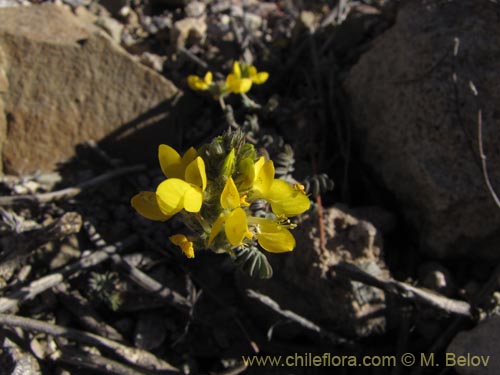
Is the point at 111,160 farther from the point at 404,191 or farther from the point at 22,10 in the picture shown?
the point at 404,191

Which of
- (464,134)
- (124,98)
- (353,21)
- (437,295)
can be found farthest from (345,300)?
(353,21)

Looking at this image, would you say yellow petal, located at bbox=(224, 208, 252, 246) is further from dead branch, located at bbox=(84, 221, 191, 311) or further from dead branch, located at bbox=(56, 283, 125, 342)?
dead branch, located at bbox=(56, 283, 125, 342)

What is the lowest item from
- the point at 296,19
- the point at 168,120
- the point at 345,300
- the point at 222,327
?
the point at 222,327

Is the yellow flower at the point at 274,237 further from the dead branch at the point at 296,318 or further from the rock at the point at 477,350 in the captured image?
the rock at the point at 477,350

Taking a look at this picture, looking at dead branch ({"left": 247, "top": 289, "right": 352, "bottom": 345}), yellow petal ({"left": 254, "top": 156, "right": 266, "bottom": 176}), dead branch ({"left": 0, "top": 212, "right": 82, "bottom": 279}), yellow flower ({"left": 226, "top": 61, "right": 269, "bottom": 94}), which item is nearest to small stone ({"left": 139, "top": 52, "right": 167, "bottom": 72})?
yellow flower ({"left": 226, "top": 61, "right": 269, "bottom": 94})

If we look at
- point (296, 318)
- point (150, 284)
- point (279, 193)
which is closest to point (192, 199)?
point (279, 193)

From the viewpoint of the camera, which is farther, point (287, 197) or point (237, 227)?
point (287, 197)

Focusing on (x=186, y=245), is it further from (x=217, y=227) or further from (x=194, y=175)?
(x=194, y=175)
